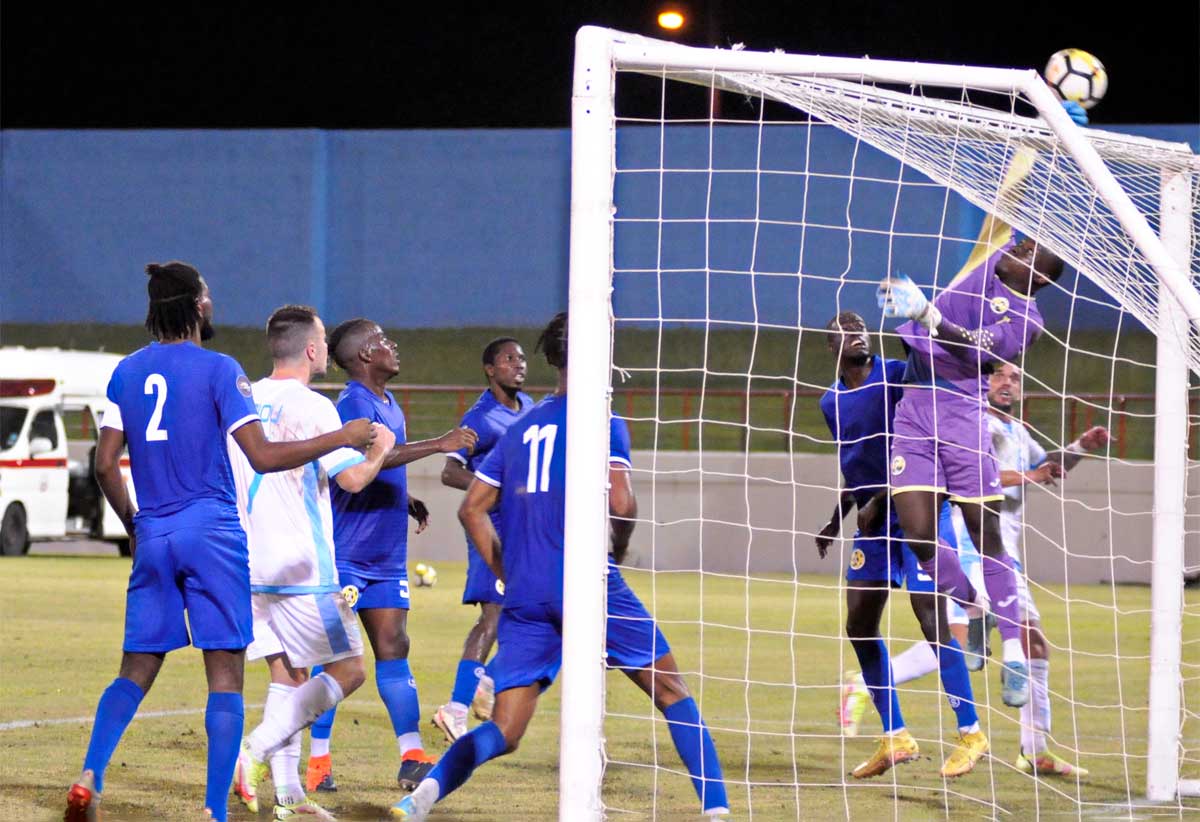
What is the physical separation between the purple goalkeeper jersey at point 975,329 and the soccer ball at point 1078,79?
898mm

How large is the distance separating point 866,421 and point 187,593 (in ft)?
10.2

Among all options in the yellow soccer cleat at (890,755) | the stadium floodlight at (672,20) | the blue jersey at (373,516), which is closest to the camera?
the blue jersey at (373,516)

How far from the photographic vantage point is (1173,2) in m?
28.0

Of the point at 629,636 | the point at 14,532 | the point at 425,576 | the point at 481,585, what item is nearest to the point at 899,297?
the point at 629,636

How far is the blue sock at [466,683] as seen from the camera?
7.05 metres

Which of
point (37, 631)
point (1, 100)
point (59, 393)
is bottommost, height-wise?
point (37, 631)

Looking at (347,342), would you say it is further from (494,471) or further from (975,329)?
(975,329)

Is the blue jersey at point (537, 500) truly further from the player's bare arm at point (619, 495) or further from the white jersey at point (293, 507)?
the white jersey at point (293, 507)

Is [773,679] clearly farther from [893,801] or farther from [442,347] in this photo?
[442,347]

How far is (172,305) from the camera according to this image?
197 inches

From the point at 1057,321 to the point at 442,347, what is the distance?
10.5 m

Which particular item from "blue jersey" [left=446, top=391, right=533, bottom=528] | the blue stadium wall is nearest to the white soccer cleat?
"blue jersey" [left=446, top=391, right=533, bottom=528]

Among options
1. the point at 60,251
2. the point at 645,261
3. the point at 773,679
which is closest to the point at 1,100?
the point at 60,251

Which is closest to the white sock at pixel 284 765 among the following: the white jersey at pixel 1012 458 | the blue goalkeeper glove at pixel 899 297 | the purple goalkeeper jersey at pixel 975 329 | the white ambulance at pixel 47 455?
the blue goalkeeper glove at pixel 899 297
